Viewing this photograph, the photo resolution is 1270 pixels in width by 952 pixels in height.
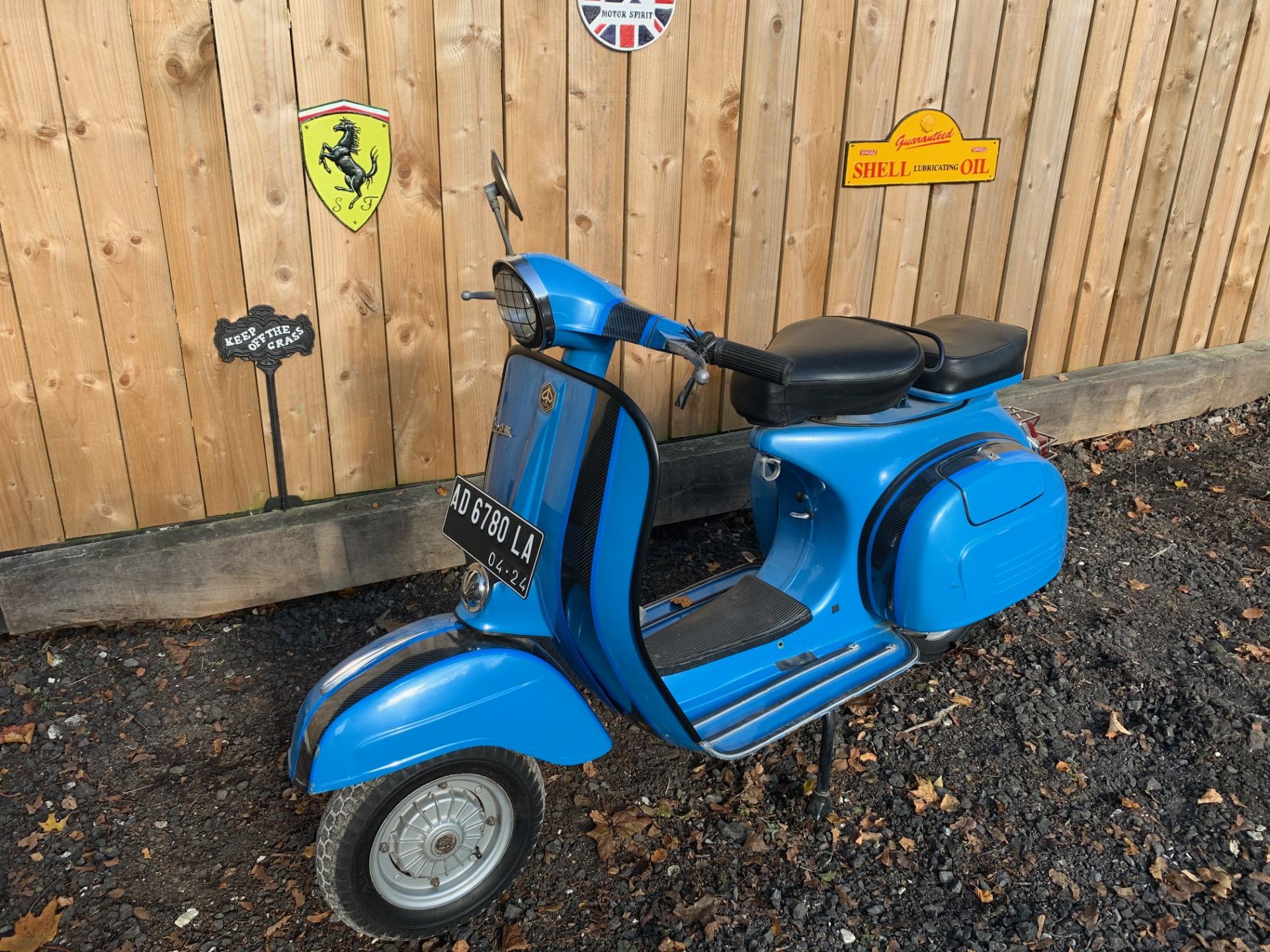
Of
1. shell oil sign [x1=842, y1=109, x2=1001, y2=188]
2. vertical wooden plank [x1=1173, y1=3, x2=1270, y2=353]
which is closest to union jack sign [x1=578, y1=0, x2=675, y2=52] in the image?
shell oil sign [x1=842, y1=109, x2=1001, y2=188]

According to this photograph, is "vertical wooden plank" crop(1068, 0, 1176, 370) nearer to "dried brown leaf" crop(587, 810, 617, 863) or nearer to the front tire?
the front tire

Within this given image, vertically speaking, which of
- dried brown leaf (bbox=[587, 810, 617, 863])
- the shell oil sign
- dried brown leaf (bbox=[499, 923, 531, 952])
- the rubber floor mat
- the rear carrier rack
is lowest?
dried brown leaf (bbox=[499, 923, 531, 952])

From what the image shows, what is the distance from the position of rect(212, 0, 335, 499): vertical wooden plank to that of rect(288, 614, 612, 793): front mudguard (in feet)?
3.91

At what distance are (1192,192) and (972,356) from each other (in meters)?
2.59

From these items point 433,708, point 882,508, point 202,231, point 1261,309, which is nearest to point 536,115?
point 202,231

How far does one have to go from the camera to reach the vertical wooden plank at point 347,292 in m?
2.64

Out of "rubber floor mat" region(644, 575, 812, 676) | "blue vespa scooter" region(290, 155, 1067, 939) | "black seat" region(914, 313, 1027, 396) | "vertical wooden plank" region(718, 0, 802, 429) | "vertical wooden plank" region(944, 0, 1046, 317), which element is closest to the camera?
"blue vespa scooter" region(290, 155, 1067, 939)

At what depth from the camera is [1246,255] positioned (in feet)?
15.4

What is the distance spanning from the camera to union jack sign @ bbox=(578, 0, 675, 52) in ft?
9.52

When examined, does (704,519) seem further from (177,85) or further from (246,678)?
(177,85)

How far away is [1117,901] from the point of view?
6.97 feet

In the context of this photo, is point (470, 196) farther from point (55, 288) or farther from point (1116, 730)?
point (1116, 730)

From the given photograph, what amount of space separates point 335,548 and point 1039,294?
303 centimetres

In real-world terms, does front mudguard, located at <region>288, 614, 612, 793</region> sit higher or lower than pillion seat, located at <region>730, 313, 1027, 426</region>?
lower
